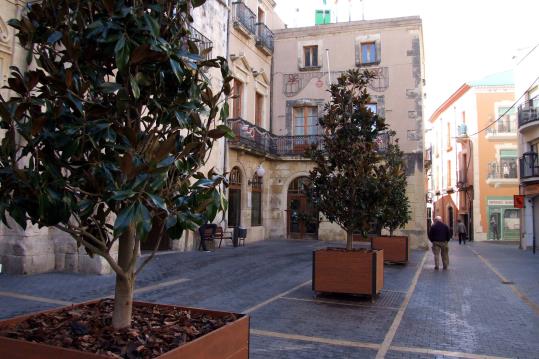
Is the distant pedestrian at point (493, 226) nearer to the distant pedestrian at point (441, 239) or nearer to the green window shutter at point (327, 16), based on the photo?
the green window shutter at point (327, 16)

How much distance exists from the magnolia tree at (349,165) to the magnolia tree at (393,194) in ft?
0.59

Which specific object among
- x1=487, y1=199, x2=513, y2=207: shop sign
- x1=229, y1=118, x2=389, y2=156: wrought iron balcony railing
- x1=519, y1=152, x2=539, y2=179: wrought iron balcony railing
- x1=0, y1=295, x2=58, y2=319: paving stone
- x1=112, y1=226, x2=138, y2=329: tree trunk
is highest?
x1=229, y1=118, x2=389, y2=156: wrought iron balcony railing

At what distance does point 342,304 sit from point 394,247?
6.65 meters

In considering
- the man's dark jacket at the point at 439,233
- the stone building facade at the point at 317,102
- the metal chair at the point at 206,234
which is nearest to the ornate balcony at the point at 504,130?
the stone building facade at the point at 317,102

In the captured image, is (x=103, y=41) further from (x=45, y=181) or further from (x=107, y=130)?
(x=45, y=181)

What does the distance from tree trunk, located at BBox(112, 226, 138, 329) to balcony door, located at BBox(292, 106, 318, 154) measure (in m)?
19.7

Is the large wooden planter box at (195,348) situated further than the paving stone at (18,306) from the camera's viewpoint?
No

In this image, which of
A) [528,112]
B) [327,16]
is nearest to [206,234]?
[327,16]

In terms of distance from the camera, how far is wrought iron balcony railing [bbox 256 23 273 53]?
853 inches

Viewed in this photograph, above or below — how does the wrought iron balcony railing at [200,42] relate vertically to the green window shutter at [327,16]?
below

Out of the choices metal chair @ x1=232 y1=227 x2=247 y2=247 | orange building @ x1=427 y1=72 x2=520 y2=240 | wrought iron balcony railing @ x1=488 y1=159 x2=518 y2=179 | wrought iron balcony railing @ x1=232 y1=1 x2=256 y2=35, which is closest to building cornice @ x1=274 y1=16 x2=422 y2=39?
wrought iron balcony railing @ x1=232 y1=1 x2=256 y2=35

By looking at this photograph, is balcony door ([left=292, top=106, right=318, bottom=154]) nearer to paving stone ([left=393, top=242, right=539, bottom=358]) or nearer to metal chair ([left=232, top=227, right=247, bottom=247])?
metal chair ([left=232, top=227, right=247, bottom=247])

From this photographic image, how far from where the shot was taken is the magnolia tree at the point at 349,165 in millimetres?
8321

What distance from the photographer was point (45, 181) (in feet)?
8.33
